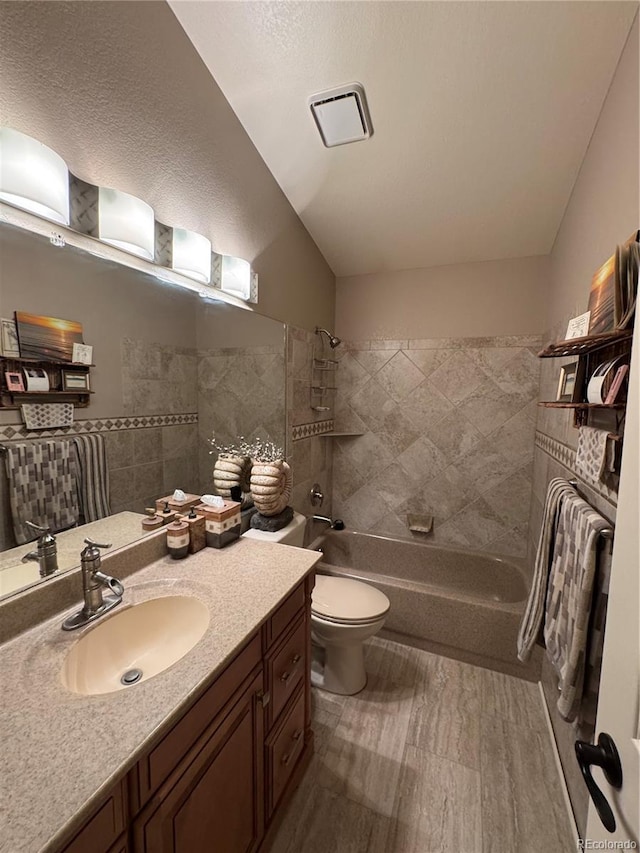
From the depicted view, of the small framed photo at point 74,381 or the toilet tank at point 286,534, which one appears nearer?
the small framed photo at point 74,381

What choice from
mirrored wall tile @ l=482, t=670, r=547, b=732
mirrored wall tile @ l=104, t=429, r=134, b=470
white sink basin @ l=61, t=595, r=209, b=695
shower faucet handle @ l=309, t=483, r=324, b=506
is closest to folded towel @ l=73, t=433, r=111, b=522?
mirrored wall tile @ l=104, t=429, r=134, b=470

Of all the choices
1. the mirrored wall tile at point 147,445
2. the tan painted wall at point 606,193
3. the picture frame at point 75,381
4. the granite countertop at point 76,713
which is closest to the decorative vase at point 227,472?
the mirrored wall tile at point 147,445

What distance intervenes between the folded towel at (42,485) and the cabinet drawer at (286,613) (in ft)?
2.41

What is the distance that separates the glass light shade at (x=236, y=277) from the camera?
1.71 meters

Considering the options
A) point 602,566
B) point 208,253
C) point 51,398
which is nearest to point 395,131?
point 208,253

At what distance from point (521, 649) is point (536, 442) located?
4.28 ft

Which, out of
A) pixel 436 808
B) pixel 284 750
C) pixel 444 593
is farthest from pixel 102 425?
pixel 444 593

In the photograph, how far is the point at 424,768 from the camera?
141 cm

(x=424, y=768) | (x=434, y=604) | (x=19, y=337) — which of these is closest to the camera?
(x=19, y=337)

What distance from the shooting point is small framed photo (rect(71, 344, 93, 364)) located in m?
1.08

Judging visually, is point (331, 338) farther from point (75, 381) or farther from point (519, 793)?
point (519, 793)

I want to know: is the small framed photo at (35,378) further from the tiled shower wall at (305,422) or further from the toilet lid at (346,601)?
the toilet lid at (346,601)

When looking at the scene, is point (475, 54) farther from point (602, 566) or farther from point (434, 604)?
point (434, 604)

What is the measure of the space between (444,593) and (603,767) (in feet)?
5.18
